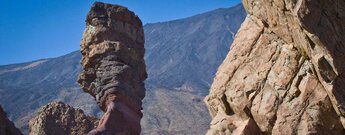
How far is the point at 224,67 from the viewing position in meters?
16.5

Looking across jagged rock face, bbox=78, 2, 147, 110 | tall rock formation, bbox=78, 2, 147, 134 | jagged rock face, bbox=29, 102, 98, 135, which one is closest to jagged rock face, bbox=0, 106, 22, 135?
tall rock formation, bbox=78, 2, 147, 134

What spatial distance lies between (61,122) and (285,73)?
30614 millimetres

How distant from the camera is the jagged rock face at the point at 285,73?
12289mm

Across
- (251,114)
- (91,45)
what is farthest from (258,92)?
(91,45)

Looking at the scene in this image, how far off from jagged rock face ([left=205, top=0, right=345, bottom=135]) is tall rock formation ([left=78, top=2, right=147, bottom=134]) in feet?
62.7

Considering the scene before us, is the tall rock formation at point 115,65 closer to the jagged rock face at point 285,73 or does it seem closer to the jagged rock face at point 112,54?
the jagged rock face at point 112,54

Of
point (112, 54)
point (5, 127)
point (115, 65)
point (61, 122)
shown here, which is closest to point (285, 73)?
point (5, 127)

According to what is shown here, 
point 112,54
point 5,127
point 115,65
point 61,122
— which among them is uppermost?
point 112,54

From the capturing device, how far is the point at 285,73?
13.9 meters

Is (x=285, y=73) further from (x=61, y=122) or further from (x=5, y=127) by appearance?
(x=61, y=122)

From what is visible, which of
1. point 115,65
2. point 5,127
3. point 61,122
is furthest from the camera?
point 61,122

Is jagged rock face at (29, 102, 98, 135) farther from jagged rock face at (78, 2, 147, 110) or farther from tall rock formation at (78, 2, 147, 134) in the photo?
tall rock formation at (78, 2, 147, 134)

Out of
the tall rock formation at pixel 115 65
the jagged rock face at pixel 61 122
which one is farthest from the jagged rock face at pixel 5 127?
the jagged rock face at pixel 61 122

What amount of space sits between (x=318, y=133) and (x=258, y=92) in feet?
7.61
